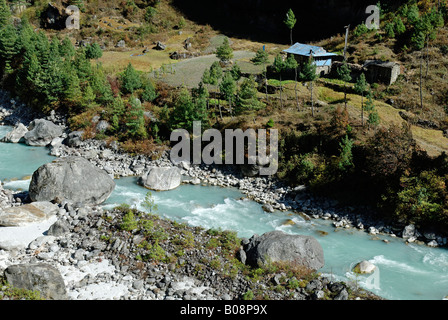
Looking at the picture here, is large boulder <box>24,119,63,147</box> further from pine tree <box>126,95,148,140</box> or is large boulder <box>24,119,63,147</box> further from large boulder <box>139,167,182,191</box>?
large boulder <box>139,167,182,191</box>

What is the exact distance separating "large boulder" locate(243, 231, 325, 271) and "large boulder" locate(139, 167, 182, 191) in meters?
13.0

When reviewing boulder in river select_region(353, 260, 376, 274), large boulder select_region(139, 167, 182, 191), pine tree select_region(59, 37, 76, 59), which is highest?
pine tree select_region(59, 37, 76, 59)

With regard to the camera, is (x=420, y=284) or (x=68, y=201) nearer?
(x=420, y=284)

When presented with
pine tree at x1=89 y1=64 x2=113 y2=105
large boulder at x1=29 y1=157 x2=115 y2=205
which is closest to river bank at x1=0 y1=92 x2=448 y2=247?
pine tree at x1=89 y1=64 x2=113 y2=105

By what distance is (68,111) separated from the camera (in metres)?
48.0

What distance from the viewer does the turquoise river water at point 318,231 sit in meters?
23.4

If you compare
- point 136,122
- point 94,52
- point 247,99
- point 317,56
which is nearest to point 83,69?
point 94,52

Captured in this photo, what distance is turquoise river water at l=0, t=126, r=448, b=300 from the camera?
2341cm

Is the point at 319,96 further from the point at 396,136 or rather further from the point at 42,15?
the point at 42,15

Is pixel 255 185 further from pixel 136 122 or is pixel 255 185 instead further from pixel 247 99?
pixel 136 122

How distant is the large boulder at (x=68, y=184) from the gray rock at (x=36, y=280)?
32.1ft

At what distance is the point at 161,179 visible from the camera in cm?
3528

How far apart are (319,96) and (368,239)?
2198 cm
